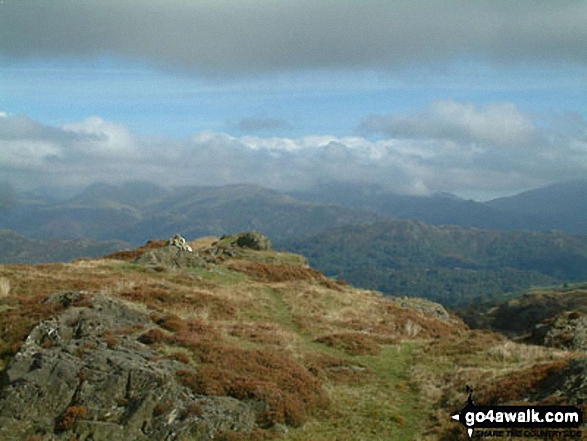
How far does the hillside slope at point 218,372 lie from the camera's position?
1745 cm

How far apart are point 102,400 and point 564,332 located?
30.5 metres

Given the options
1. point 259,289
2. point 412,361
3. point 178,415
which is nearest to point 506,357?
point 412,361

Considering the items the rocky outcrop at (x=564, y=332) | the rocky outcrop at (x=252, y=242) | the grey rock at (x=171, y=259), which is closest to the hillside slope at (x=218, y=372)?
the rocky outcrop at (x=564, y=332)

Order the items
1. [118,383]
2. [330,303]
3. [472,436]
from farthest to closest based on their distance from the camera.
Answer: [330,303] < [118,383] < [472,436]

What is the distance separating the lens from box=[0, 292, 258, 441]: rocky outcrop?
55.1 ft

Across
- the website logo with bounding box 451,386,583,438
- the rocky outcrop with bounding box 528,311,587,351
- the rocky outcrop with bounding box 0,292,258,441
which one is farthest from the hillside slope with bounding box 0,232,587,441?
the rocky outcrop with bounding box 528,311,587,351

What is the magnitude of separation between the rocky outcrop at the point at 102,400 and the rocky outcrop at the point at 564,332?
23288 millimetres

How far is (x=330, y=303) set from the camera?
49625 millimetres

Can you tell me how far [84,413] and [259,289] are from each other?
34186 millimetres

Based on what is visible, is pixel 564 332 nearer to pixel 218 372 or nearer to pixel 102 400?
pixel 218 372

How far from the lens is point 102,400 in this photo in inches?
696

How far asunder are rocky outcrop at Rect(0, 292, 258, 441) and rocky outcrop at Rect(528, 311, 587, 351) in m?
23.3

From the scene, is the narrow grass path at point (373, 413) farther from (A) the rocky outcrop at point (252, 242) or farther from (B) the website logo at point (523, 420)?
(A) the rocky outcrop at point (252, 242)

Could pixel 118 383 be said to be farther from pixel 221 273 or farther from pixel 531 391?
pixel 221 273
